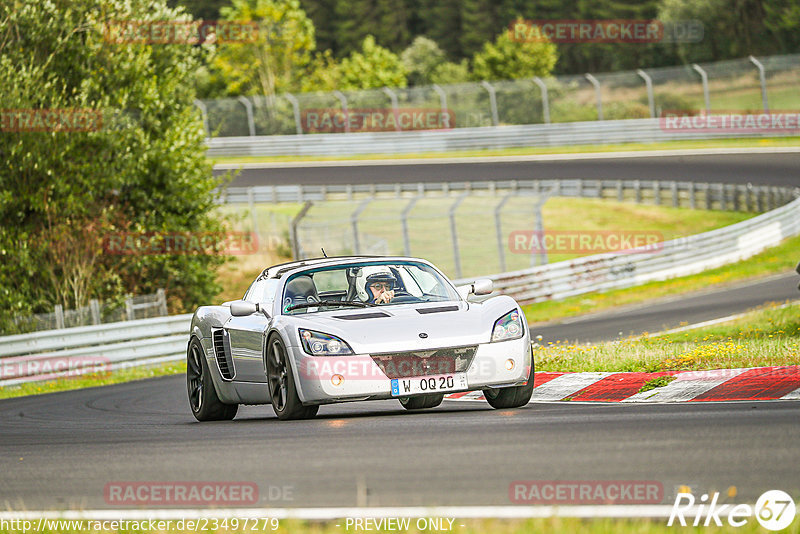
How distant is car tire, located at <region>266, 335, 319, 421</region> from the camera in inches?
359

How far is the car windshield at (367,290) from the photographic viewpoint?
10.0 m

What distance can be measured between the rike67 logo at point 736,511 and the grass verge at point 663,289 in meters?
20.6

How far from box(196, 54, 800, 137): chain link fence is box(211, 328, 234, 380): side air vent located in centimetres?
3508

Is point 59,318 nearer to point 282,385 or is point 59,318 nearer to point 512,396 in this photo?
point 282,385

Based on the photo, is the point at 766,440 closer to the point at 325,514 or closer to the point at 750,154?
the point at 325,514

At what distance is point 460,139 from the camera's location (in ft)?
163

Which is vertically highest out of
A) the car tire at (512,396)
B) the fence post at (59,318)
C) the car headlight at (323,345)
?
the car headlight at (323,345)

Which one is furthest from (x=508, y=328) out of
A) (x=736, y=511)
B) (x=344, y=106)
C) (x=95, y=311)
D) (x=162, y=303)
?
(x=344, y=106)

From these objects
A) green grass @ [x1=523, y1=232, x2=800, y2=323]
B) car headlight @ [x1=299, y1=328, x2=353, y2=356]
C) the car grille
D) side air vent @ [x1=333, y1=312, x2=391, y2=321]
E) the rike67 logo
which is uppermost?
the rike67 logo

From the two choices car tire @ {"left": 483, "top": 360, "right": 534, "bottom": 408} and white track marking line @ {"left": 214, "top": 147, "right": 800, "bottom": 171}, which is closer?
car tire @ {"left": 483, "top": 360, "right": 534, "bottom": 408}

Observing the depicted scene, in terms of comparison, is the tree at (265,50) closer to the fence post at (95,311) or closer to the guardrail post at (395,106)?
the guardrail post at (395,106)

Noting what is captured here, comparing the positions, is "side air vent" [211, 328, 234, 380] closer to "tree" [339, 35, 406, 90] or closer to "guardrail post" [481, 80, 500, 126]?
"guardrail post" [481, 80, 500, 126]

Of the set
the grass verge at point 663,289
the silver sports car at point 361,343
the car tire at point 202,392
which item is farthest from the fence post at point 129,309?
the silver sports car at point 361,343

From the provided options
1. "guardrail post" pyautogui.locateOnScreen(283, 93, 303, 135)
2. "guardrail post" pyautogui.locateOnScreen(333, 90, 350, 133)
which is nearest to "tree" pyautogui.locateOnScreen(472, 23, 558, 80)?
"guardrail post" pyautogui.locateOnScreen(283, 93, 303, 135)
